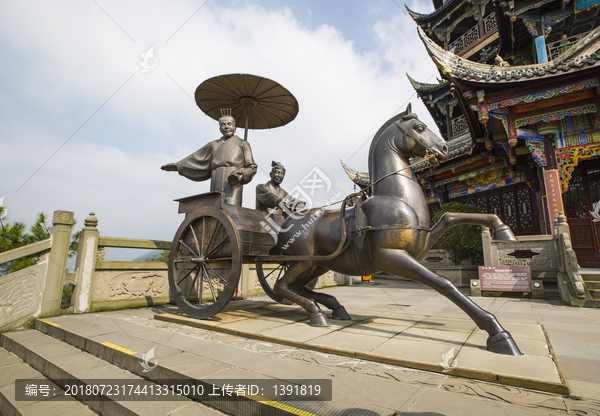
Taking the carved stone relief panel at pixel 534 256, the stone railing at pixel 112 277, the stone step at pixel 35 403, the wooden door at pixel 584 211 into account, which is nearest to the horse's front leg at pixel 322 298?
the stone step at pixel 35 403

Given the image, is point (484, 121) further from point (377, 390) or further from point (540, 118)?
point (377, 390)

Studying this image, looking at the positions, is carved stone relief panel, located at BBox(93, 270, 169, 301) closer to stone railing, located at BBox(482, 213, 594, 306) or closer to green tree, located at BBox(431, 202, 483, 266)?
stone railing, located at BBox(482, 213, 594, 306)

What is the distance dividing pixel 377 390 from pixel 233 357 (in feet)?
3.98

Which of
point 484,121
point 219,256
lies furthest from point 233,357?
point 484,121

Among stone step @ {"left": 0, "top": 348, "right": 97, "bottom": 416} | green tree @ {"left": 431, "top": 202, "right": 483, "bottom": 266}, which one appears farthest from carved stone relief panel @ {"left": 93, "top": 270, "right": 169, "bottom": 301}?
green tree @ {"left": 431, "top": 202, "right": 483, "bottom": 266}

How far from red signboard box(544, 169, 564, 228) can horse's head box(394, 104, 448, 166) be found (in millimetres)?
7173

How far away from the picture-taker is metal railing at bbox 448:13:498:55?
13.2 meters

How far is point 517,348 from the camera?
93.7 inches

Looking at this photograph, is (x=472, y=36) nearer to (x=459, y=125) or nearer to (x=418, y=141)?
(x=459, y=125)

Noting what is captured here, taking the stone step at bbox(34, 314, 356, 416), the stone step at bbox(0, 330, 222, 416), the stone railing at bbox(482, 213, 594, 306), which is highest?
the stone railing at bbox(482, 213, 594, 306)

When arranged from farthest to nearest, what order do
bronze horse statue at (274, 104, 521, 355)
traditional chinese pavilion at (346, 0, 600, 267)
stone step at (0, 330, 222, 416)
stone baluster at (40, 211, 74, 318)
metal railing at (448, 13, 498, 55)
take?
1. metal railing at (448, 13, 498, 55)
2. traditional chinese pavilion at (346, 0, 600, 267)
3. stone baluster at (40, 211, 74, 318)
4. bronze horse statue at (274, 104, 521, 355)
5. stone step at (0, 330, 222, 416)

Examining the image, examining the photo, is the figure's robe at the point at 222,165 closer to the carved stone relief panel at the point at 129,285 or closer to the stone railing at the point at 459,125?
the carved stone relief panel at the point at 129,285

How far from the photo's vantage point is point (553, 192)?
8203mm

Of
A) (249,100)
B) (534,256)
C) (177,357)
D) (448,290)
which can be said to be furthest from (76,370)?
(534,256)
